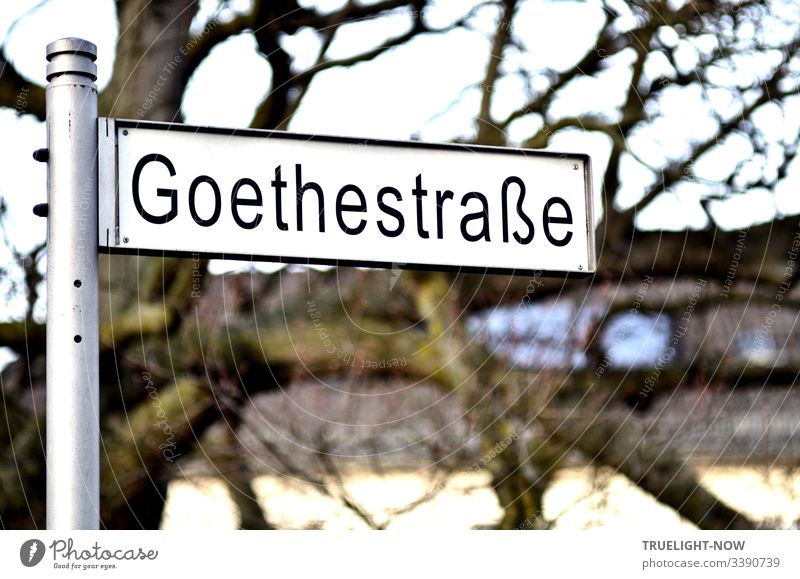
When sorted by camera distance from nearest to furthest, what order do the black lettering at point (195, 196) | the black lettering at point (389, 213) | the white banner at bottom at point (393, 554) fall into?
the black lettering at point (195, 196), the black lettering at point (389, 213), the white banner at bottom at point (393, 554)

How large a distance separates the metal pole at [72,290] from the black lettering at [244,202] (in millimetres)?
243

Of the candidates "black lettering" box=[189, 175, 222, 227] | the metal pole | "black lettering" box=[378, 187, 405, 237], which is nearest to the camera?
the metal pole

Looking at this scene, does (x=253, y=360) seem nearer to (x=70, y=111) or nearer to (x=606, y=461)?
(x=606, y=461)

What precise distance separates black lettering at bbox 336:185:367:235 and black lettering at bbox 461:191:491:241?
18 centimetres

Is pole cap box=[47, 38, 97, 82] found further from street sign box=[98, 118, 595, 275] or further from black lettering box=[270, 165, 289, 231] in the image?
black lettering box=[270, 165, 289, 231]

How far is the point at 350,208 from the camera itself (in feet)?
7.33

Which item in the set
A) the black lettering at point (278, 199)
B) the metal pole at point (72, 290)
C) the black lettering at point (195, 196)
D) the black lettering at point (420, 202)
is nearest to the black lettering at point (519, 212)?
the black lettering at point (420, 202)

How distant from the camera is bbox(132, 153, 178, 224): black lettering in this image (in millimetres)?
2070

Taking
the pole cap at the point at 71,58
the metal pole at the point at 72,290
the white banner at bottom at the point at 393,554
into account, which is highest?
the pole cap at the point at 71,58

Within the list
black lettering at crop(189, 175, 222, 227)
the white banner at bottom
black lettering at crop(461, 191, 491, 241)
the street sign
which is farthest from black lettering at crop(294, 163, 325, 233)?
the white banner at bottom

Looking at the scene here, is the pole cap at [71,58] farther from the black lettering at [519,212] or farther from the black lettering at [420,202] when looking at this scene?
the black lettering at [519,212]

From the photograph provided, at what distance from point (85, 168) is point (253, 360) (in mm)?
4070

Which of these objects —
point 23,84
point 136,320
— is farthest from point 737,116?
point 23,84

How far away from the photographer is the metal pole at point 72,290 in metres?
1.89
